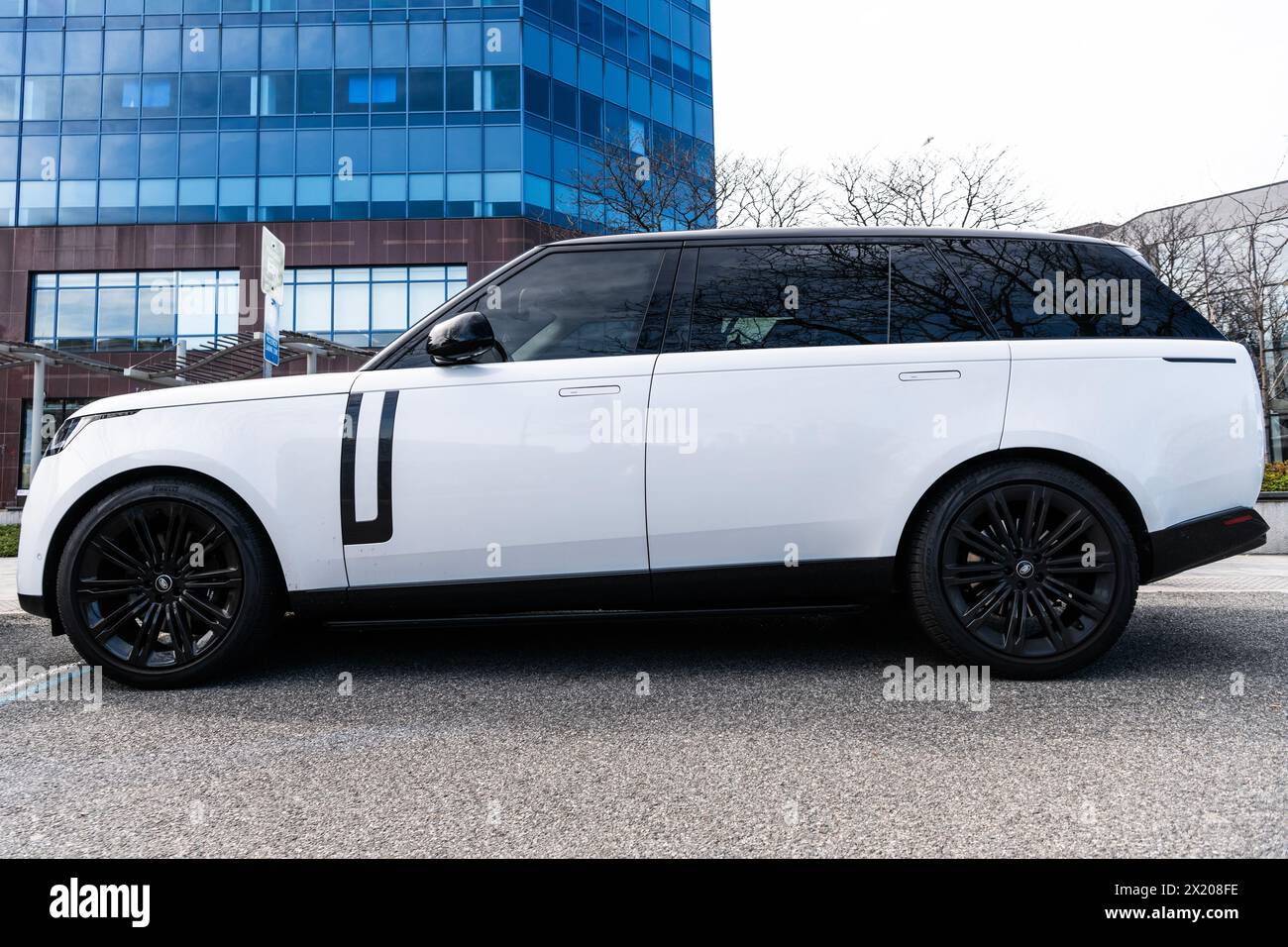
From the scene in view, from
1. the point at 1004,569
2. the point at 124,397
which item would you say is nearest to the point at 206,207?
the point at 124,397

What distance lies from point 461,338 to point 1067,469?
244 cm

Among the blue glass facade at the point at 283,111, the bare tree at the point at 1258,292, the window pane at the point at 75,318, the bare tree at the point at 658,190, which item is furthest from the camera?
the window pane at the point at 75,318

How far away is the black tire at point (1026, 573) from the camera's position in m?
3.32

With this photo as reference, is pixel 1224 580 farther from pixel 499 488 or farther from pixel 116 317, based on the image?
pixel 116 317

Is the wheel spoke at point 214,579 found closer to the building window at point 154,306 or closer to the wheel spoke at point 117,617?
the wheel spoke at point 117,617

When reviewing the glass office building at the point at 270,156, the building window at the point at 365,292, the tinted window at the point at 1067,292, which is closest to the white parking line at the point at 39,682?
the tinted window at the point at 1067,292

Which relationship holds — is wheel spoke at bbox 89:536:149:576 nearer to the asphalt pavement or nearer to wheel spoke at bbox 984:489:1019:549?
the asphalt pavement

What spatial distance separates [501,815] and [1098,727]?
199 cm

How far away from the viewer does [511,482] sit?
3328mm

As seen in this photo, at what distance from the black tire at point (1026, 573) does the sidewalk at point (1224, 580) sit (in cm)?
289

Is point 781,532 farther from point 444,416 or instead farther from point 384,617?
point 384,617

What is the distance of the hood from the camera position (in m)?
3.50

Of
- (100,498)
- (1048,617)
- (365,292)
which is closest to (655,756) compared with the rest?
(1048,617)
